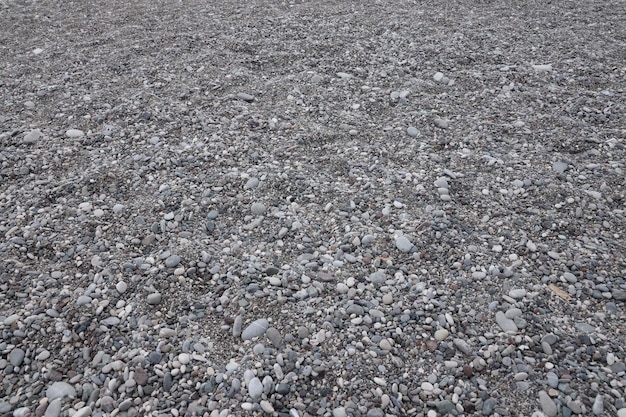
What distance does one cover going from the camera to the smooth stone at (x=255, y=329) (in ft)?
7.36

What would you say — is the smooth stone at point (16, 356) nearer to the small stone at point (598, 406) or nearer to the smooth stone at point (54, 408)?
the smooth stone at point (54, 408)

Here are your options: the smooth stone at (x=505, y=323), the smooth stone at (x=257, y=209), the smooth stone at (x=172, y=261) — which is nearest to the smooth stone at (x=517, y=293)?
the smooth stone at (x=505, y=323)

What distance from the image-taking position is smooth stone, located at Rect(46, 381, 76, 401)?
202cm

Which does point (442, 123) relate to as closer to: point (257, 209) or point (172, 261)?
point (257, 209)

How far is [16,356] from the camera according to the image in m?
2.17

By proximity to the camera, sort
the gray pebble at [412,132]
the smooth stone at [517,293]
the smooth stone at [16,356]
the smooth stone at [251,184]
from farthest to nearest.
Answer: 1. the gray pebble at [412,132]
2. the smooth stone at [251,184]
3. the smooth stone at [517,293]
4. the smooth stone at [16,356]

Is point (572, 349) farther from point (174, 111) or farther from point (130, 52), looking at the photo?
point (130, 52)

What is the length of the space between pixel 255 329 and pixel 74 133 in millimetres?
2348

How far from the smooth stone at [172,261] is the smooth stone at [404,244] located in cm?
119

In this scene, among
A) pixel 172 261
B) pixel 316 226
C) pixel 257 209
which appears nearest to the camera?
pixel 172 261

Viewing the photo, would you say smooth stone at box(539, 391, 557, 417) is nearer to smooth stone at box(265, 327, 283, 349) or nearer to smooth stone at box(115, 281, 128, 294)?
smooth stone at box(265, 327, 283, 349)

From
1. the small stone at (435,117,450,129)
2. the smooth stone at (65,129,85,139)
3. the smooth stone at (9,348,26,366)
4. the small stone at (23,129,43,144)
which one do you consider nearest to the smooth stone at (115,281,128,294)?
the smooth stone at (9,348,26,366)

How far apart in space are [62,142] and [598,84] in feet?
14.1

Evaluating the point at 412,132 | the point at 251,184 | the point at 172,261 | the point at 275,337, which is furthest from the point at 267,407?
the point at 412,132
